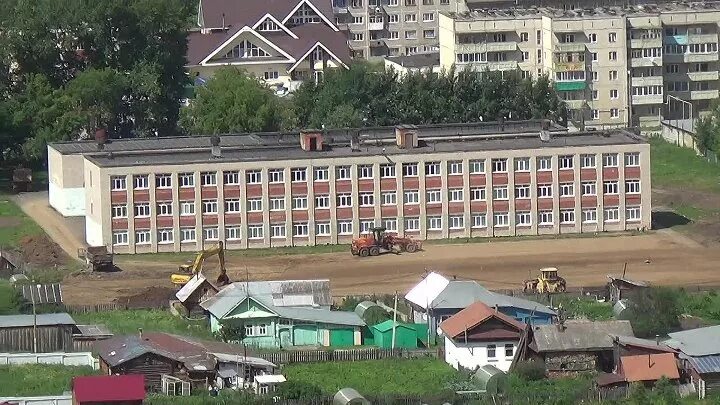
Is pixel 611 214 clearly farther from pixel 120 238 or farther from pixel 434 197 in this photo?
pixel 120 238

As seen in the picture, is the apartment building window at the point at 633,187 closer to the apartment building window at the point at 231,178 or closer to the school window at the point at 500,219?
the school window at the point at 500,219

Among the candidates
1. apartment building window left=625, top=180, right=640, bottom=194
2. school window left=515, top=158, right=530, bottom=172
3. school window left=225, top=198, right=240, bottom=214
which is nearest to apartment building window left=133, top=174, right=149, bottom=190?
school window left=225, top=198, right=240, bottom=214

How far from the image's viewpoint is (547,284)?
7125cm

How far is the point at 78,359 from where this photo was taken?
62.2m

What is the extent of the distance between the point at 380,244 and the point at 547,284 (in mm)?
9847

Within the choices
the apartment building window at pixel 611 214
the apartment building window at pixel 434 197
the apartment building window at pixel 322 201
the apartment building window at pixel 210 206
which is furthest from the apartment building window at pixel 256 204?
the apartment building window at pixel 611 214

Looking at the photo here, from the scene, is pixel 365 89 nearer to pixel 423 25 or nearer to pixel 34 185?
pixel 34 185

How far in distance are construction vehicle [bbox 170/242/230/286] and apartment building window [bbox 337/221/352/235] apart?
7749 millimetres

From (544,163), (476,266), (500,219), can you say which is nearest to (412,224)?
(500,219)

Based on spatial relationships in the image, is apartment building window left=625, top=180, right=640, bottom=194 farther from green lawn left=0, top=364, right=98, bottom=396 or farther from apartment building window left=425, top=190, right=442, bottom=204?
green lawn left=0, top=364, right=98, bottom=396

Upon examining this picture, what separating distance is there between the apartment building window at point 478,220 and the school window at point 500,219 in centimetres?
36

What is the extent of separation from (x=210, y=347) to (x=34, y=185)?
34.1m

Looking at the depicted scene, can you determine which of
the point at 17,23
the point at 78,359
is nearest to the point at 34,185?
the point at 17,23

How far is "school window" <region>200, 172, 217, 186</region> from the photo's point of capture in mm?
81125
